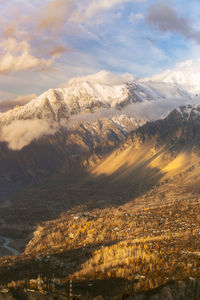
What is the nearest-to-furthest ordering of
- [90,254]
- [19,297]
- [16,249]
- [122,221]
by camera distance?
[19,297] → [90,254] → [122,221] → [16,249]

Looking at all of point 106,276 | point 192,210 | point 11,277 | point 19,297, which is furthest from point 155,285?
point 192,210

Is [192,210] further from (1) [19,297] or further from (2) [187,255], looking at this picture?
(1) [19,297]

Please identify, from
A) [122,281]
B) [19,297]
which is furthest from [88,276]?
[19,297]

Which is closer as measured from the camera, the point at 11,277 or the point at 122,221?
the point at 11,277

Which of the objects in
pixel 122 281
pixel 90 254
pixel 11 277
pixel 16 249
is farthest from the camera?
pixel 16 249

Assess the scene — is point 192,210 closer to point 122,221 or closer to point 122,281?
point 122,221

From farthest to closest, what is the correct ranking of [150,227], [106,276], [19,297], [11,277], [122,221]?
[122,221] < [150,227] < [11,277] < [106,276] < [19,297]

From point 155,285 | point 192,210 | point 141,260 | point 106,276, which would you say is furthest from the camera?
point 192,210

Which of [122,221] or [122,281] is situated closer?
[122,281]

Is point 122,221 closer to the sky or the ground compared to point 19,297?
closer to the sky
